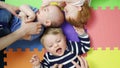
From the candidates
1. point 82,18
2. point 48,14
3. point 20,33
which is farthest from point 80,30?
point 20,33

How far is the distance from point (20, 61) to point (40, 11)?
269 millimetres

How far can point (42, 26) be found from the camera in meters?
1.22

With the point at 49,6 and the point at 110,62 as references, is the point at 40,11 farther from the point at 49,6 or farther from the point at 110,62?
the point at 110,62

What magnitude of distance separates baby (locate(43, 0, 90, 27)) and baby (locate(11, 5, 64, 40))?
1.5 inches

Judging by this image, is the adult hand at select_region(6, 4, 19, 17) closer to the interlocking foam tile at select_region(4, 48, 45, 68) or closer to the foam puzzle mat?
the foam puzzle mat

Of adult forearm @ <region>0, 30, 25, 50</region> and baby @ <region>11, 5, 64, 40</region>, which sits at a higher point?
baby @ <region>11, 5, 64, 40</region>

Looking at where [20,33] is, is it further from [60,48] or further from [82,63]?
[82,63]

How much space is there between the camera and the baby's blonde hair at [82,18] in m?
1.19

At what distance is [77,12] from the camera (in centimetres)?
119

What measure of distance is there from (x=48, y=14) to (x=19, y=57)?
27cm

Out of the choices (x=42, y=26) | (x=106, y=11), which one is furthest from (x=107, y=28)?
(x=42, y=26)

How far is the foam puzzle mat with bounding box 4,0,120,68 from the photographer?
4.10 feet

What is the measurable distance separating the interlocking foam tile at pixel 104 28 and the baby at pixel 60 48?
5 cm

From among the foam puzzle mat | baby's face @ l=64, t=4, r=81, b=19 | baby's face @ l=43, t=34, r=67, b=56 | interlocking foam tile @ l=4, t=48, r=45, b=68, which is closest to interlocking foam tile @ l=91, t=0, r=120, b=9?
the foam puzzle mat
